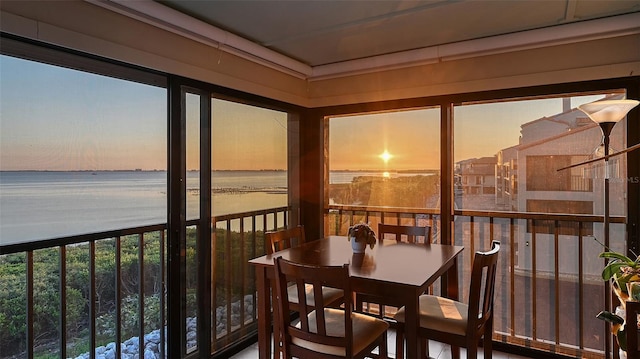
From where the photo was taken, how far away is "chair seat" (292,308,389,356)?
81.3 inches

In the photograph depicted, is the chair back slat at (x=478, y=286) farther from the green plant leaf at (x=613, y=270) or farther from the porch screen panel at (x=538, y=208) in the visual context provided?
the porch screen panel at (x=538, y=208)

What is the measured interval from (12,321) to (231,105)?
2008 millimetres

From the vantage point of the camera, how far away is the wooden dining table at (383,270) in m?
2.05

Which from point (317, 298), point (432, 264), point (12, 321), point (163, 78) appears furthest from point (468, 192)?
point (12, 321)

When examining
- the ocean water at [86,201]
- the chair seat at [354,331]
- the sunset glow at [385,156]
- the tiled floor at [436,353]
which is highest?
the sunset glow at [385,156]

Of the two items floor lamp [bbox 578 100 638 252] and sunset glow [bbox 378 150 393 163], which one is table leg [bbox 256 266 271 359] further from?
floor lamp [bbox 578 100 638 252]

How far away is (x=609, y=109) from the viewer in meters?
2.39

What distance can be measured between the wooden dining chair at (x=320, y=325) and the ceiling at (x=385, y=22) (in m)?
1.64

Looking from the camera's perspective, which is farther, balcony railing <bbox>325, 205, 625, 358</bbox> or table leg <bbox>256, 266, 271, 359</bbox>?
balcony railing <bbox>325, 205, 625, 358</bbox>

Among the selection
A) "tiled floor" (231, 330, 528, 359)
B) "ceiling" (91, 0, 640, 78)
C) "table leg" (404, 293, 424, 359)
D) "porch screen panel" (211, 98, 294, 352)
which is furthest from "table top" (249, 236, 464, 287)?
"ceiling" (91, 0, 640, 78)

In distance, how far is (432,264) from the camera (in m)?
2.39

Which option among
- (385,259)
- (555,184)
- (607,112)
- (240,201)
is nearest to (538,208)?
(555,184)

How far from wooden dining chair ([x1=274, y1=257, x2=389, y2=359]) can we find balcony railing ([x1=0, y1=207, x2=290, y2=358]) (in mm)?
1035

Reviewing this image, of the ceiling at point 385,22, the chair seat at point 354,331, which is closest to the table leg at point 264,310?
the chair seat at point 354,331
